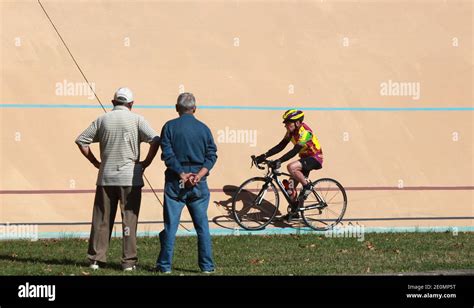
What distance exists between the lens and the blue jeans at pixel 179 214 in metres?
10.0

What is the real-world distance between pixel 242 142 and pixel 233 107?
68 cm

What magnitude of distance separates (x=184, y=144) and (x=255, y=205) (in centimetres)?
454

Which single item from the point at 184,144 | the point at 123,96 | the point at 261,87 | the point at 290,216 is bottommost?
the point at 290,216

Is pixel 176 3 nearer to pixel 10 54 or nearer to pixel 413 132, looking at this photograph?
pixel 10 54

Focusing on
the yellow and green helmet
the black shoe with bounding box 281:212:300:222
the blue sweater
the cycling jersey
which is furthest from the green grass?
the yellow and green helmet

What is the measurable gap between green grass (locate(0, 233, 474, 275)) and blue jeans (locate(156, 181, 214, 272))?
0.24 meters

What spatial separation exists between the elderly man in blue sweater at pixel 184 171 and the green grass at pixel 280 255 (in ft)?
1.61

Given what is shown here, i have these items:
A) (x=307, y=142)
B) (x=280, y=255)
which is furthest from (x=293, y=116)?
(x=280, y=255)

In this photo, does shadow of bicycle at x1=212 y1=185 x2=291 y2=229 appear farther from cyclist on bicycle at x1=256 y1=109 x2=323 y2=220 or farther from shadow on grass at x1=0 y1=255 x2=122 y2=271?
shadow on grass at x1=0 y1=255 x2=122 y2=271

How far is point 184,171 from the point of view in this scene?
10.0 meters

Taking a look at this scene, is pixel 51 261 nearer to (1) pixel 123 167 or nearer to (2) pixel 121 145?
(1) pixel 123 167

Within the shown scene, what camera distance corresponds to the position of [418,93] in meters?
16.8

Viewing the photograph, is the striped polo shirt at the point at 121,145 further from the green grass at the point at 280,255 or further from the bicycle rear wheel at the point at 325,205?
the bicycle rear wheel at the point at 325,205

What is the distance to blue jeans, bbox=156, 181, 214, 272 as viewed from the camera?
10.0 m
